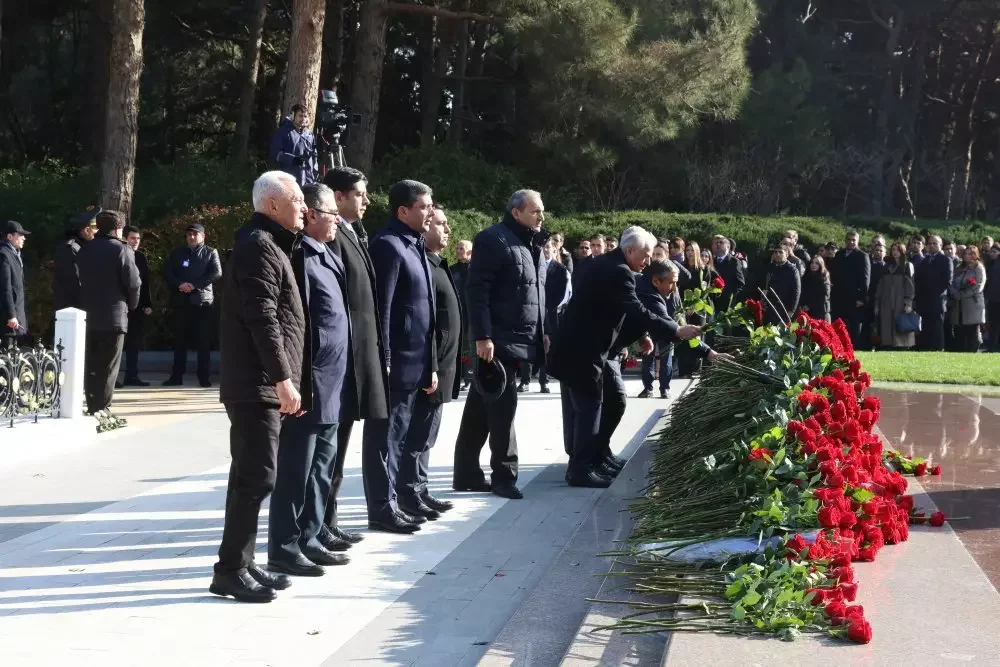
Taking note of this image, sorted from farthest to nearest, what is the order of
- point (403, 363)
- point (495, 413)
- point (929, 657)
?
point (495, 413) < point (403, 363) < point (929, 657)

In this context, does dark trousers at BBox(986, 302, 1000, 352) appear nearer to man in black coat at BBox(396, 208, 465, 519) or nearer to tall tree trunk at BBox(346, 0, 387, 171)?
tall tree trunk at BBox(346, 0, 387, 171)

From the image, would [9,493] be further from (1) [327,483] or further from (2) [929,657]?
(2) [929,657]

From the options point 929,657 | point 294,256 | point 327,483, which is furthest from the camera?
point 327,483

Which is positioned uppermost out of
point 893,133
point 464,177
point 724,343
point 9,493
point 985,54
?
point 985,54

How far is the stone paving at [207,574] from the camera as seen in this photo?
196 inches

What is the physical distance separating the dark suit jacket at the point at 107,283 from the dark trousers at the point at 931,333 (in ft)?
45.1

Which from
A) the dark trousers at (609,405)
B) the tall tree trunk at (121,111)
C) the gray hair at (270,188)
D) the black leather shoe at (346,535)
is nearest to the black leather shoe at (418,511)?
the black leather shoe at (346,535)

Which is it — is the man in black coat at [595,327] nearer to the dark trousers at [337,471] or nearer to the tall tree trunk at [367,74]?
the dark trousers at [337,471]

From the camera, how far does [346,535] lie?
677 cm

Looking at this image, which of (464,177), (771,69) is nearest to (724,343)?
(464,177)

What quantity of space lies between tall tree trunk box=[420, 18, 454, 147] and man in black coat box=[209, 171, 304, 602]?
23.6 m

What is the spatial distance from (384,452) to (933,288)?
15.6 metres

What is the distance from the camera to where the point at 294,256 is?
19.0ft

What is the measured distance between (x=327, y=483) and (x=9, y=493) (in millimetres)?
3176
